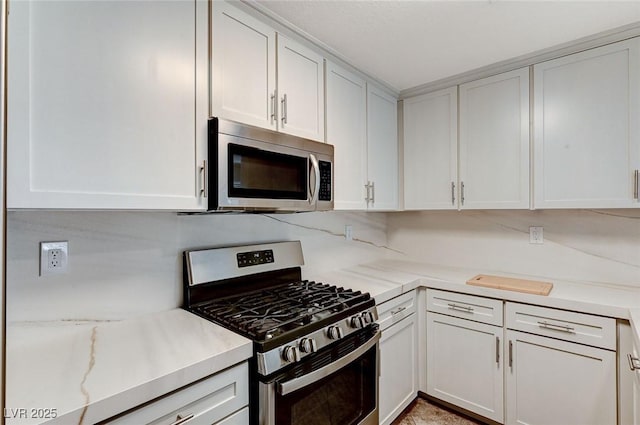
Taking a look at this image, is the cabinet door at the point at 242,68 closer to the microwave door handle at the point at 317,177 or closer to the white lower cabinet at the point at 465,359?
the microwave door handle at the point at 317,177

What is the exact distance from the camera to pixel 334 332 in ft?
4.43

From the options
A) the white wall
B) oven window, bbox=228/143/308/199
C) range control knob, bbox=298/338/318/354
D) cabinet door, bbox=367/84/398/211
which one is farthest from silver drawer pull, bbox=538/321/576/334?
oven window, bbox=228/143/308/199

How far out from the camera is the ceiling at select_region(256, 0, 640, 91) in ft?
4.86

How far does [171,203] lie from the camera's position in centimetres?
119

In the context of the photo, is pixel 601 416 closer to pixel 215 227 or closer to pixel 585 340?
pixel 585 340

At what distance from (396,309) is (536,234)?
118 centimetres

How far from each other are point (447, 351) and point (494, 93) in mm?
1725

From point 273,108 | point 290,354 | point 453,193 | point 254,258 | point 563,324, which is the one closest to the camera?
point 290,354

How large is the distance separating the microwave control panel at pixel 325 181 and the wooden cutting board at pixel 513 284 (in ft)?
3.53

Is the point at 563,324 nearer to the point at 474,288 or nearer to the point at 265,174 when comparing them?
the point at 474,288

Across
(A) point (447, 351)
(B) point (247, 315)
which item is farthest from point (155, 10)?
(A) point (447, 351)

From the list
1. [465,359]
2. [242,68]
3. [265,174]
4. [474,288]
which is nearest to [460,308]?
[474,288]

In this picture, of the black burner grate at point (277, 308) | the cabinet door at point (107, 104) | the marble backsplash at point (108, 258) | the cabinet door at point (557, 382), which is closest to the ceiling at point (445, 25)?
the cabinet door at point (107, 104)

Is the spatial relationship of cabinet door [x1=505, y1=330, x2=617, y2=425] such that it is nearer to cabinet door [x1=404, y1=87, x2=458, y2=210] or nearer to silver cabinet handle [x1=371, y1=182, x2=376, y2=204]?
cabinet door [x1=404, y1=87, x2=458, y2=210]
